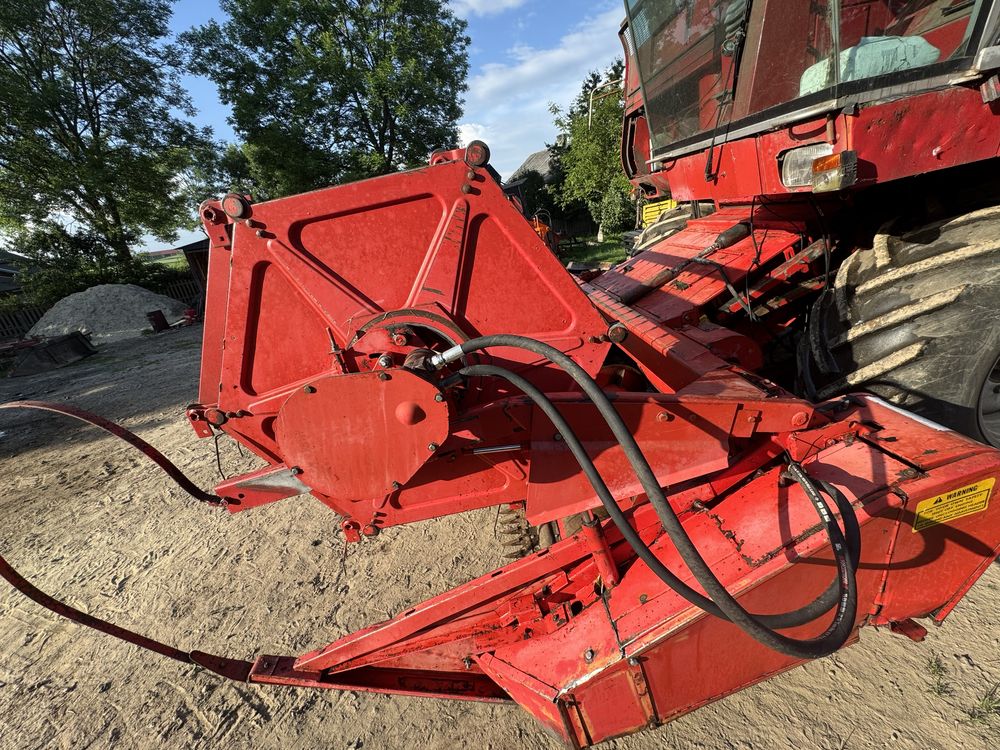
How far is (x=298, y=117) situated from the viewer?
722 inches

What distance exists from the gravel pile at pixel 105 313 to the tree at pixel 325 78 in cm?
703

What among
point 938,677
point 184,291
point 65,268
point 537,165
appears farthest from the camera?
point 537,165

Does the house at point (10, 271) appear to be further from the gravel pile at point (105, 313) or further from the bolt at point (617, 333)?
the bolt at point (617, 333)

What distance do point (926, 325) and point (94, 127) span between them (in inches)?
992

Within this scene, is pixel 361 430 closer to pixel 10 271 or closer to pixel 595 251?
pixel 595 251

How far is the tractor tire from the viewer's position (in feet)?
6.15

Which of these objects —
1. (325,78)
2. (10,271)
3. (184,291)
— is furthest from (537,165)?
(10,271)

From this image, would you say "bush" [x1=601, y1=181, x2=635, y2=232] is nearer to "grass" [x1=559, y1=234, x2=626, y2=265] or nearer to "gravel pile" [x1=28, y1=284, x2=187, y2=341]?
"grass" [x1=559, y1=234, x2=626, y2=265]

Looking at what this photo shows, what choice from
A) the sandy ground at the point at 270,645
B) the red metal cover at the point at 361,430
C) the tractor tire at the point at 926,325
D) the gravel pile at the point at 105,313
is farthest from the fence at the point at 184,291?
the tractor tire at the point at 926,325

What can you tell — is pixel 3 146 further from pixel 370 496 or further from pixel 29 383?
pixel 370 496

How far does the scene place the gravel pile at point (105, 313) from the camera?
1378cm

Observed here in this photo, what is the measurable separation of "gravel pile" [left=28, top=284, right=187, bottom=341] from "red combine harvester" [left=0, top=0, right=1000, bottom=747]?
16.1 meters

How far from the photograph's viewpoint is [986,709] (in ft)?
5.61

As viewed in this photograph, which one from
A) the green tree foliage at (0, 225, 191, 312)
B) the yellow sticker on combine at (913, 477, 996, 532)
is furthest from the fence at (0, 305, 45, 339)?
the yellow sticker on combine at (913, 477, 996, 532)
